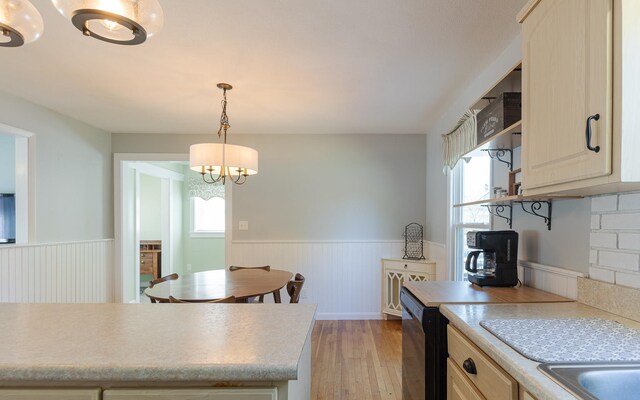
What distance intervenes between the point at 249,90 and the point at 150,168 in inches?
116

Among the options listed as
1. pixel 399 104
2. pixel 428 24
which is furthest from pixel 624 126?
pixel 399 104

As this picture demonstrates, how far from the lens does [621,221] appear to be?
4.14ft

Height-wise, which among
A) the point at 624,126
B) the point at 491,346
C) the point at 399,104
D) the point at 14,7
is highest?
the point at 399,104

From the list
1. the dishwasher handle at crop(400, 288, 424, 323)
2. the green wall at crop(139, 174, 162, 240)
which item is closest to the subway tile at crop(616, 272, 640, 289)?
the dishwasher handle at crop(400, 288, 424, 323)

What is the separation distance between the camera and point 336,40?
6.14 ft

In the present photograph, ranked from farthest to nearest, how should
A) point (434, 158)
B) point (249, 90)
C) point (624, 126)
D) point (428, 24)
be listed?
point (434, 158) → point (249, 90) → point (428, 24) → point (624, 126)

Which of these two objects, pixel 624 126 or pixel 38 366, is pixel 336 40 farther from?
pixel 38 366

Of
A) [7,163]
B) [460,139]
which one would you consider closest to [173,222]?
[7,163]

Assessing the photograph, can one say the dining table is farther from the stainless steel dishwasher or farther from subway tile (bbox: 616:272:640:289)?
subway tile (bbox: 616:272:640:289)

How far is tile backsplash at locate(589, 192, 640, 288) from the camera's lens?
1.21 metres

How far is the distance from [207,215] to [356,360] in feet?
13.2

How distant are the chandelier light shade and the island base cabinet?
1.16 m

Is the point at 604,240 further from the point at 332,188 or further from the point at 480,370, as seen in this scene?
the point at 332,188

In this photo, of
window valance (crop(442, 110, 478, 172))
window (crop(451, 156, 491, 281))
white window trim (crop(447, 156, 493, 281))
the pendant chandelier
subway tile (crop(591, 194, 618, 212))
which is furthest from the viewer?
white window trim (crop(447, 156, 493, 281))
